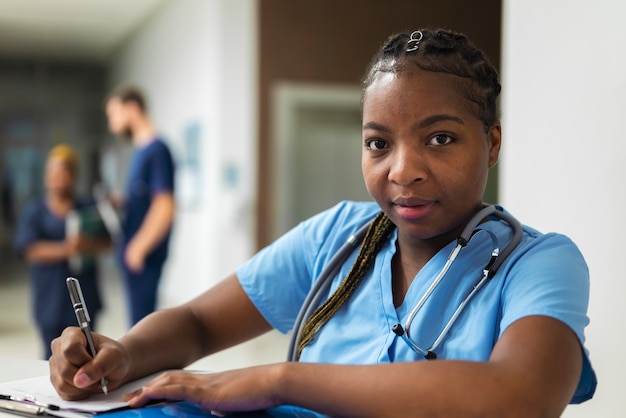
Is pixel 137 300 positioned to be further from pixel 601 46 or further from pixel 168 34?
pixel 168 34

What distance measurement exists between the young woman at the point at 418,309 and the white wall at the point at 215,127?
3.97m

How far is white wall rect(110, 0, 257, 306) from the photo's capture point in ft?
16.8

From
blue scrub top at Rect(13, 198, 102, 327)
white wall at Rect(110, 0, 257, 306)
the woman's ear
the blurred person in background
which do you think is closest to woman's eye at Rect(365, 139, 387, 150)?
the woman's ear

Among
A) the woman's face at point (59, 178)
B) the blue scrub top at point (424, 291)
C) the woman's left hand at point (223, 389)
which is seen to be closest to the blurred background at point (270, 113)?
the blue scrub top at point (424, 291)

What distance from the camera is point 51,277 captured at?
3.07m

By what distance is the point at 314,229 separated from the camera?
3.86ft

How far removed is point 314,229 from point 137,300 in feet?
6.69

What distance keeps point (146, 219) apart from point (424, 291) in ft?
7.60

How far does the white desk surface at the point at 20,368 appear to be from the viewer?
1.07 metres

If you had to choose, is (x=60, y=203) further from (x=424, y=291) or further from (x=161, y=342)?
(x=424, y=291)

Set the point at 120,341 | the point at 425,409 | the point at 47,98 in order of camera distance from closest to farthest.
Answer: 1. the point at 425,409
2. the point at 120,341
3. the point at 47,98

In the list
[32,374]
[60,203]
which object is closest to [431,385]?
[32,374]

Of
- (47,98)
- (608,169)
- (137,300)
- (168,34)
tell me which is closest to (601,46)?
(608,169)

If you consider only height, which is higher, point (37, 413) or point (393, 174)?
point (393, 174)
